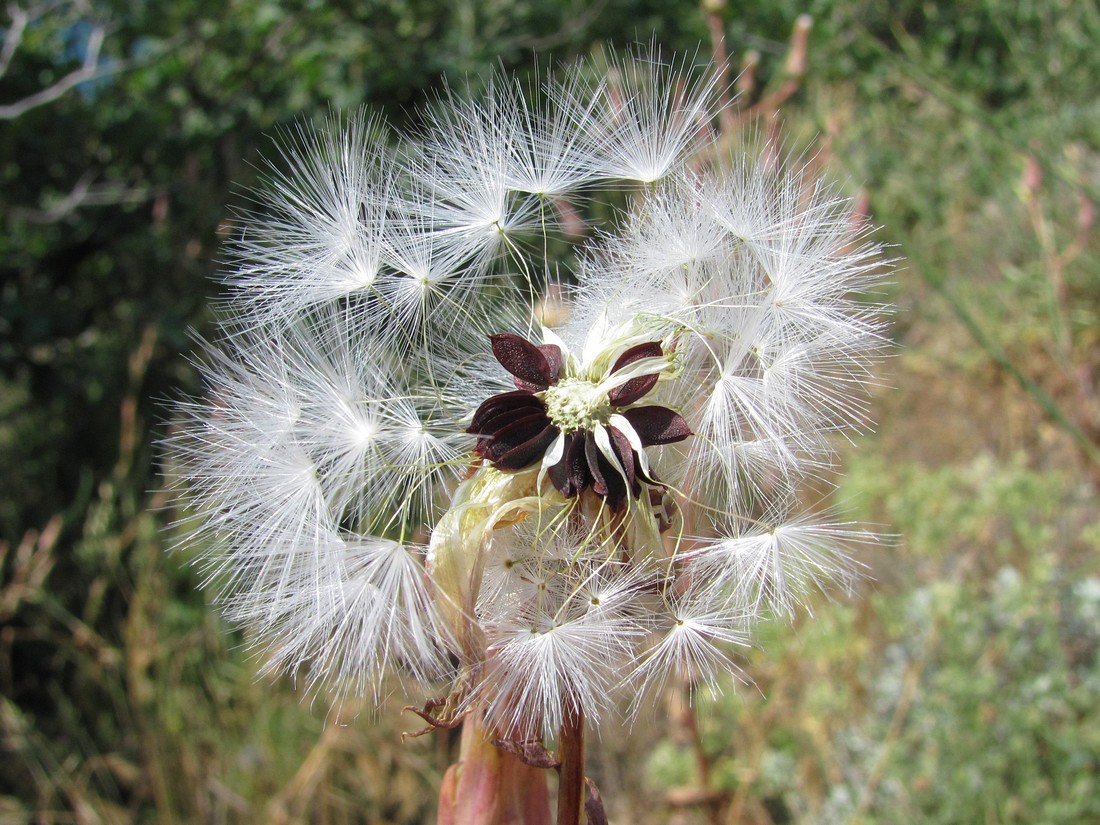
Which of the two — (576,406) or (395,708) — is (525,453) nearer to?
(576,406)

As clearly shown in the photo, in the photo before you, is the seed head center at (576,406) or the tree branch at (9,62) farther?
the tree branch at (9,62)

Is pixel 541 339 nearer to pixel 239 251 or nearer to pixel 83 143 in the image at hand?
pixel 239 251

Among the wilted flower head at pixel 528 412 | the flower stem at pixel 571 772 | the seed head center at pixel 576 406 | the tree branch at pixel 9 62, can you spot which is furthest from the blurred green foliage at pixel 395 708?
the seed head center at pixel 576 406

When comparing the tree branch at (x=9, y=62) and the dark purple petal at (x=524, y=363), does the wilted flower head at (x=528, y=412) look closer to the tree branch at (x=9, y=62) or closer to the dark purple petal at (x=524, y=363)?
the dark purple petal at (x=524, y=363)

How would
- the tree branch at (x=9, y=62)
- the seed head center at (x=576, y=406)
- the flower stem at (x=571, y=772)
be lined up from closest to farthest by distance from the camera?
the flower stem at (x=571, y=772), the seed head center at (x=576, y=406), the tree branch at (x=9, y=62)

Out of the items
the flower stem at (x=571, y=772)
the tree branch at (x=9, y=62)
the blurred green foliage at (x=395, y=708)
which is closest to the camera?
the flower stem at (x=571, y=772)

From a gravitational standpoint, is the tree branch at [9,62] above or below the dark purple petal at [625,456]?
above

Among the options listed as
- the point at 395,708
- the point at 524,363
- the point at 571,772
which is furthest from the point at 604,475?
the point at 395,708
